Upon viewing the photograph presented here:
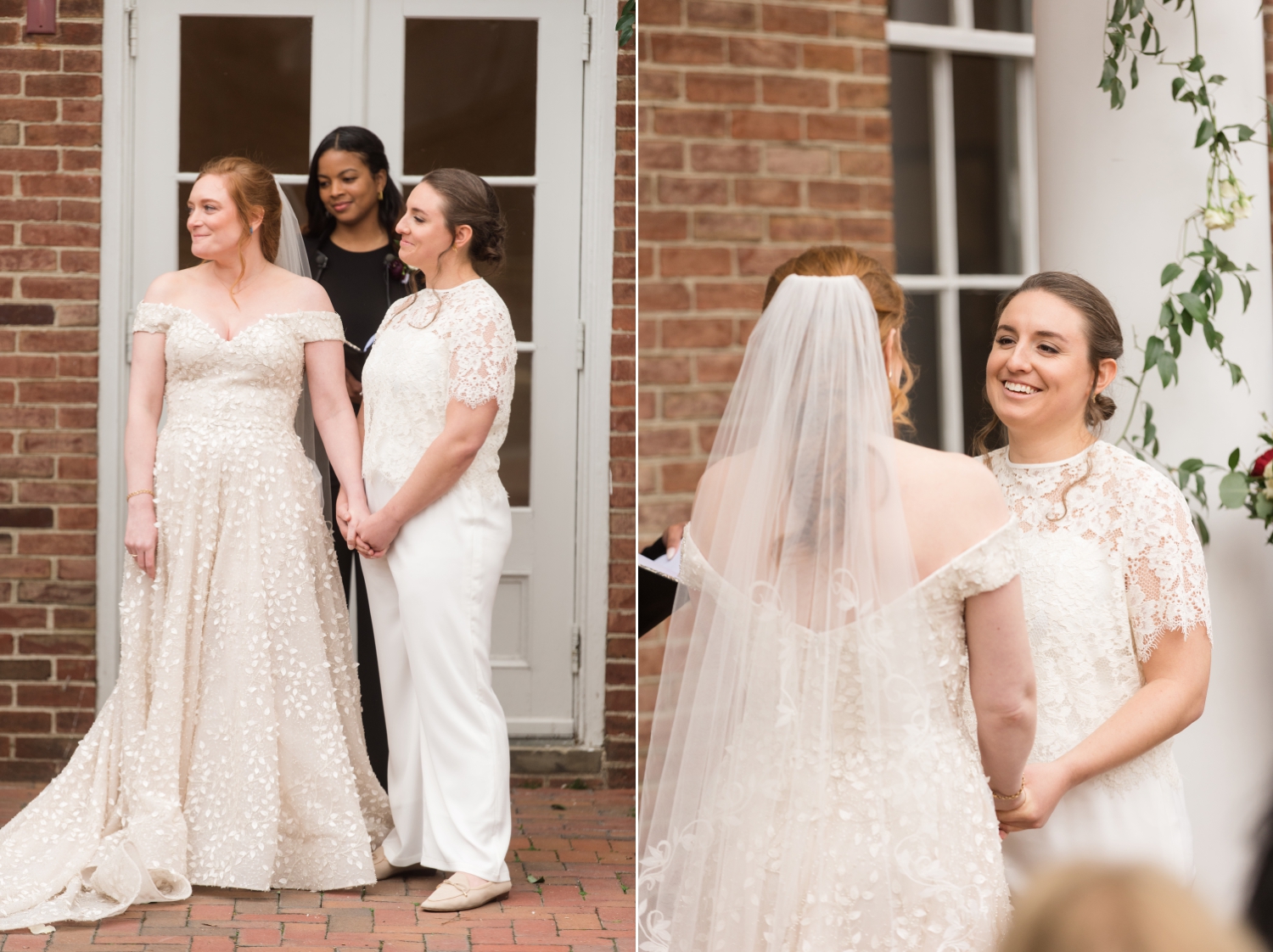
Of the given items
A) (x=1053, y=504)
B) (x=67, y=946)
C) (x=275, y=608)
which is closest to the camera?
(x=1053, y=504)

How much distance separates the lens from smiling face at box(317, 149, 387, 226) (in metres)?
3.08

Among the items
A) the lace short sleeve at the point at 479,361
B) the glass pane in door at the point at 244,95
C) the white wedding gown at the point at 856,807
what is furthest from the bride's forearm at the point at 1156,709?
the glass pane in door at the point at 244,95

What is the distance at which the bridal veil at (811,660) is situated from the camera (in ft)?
5.71

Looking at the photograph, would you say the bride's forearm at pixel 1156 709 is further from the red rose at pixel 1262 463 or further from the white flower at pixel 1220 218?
the white flower at pixel 1220 218

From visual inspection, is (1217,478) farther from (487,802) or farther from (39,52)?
(39,52)

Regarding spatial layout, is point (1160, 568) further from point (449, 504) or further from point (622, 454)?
point (622, 454)

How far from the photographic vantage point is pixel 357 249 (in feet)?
10.2

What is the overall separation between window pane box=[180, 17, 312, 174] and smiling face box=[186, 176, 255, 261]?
0.43 m

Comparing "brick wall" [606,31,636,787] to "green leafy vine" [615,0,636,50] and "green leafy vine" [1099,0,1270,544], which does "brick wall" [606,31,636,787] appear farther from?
"green leafy vine" [1099,0,1270,544]

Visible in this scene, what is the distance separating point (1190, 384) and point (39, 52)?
2850 mm

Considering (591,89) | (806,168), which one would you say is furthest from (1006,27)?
(591,89)

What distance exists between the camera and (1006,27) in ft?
8.34

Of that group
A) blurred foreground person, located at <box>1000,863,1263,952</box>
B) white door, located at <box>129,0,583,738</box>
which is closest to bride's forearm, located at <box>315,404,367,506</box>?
white door, located at <box>129,0,583,738</box>

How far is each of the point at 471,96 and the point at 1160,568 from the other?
2263 mm
